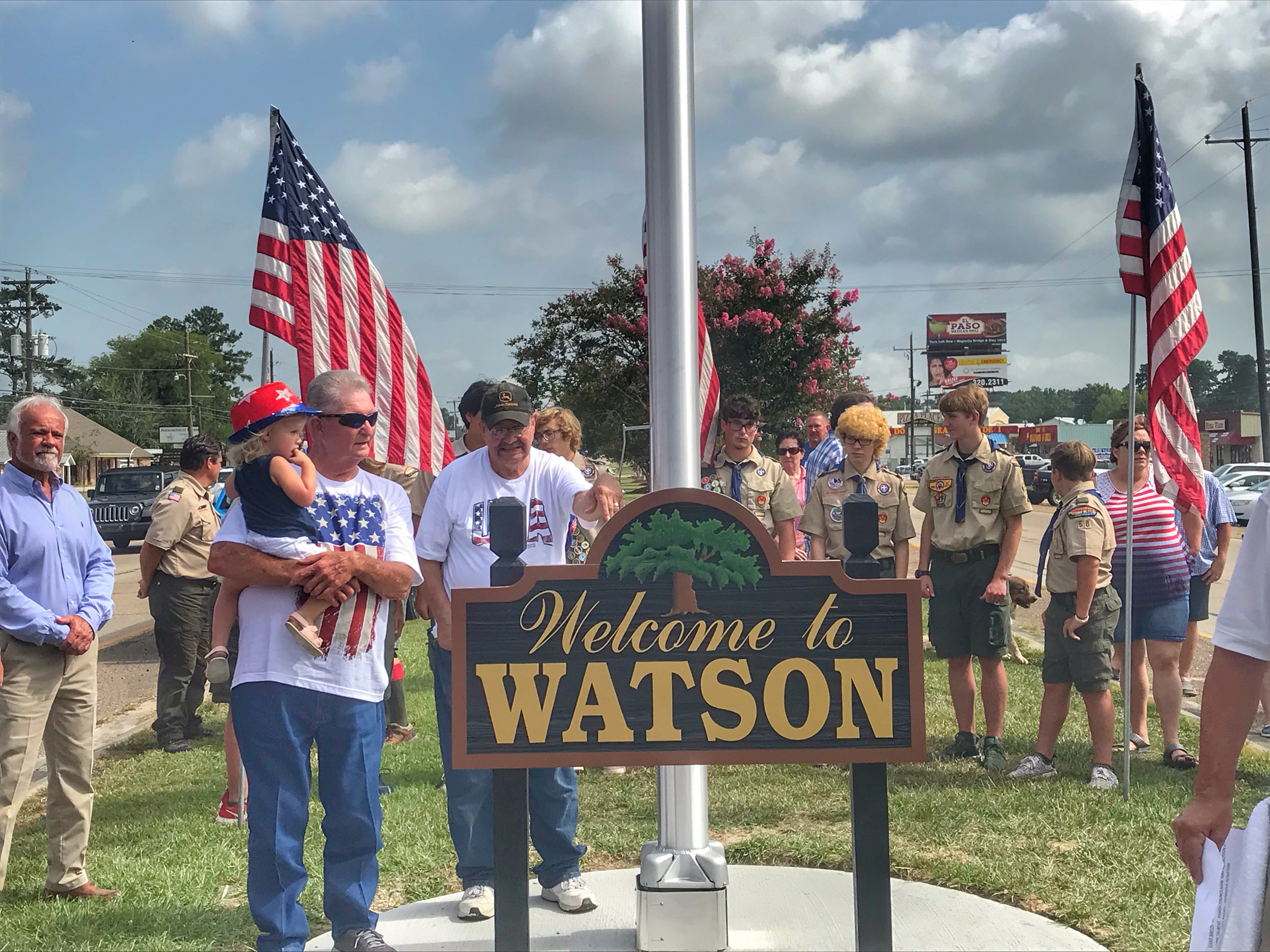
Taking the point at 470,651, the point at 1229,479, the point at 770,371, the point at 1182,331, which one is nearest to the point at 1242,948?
the point at 470,651

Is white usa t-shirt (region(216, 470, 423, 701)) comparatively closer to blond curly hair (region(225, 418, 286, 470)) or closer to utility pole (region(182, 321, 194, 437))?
blond curly hair (region(225, 418, 286, 470))

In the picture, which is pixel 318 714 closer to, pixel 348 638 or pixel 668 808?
pixel 348 638

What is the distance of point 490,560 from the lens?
13.9ft

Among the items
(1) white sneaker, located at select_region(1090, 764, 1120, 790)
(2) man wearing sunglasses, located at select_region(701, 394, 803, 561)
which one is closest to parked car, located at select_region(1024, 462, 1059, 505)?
(2) man wearing sunglasses, located at select_region(701, 394, 803, 561)

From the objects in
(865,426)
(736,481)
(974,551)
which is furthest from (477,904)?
(865,426)

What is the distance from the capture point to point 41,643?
174 inches

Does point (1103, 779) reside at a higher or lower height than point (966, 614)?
lower

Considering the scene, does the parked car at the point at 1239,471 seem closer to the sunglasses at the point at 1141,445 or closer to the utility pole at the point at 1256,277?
the utility pole at the point at 1256,277

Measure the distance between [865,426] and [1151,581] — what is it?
6.04 ft

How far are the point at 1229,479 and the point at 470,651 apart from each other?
2934 cm

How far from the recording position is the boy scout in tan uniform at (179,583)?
7164mm

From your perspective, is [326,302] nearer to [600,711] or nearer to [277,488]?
[277,488]

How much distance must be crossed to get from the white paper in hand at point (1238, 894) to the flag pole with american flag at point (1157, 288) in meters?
3.93

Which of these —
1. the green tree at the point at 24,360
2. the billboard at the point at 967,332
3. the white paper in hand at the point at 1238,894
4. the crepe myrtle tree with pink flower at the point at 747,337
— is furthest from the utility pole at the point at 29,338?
the billboard at the point at 967,332
